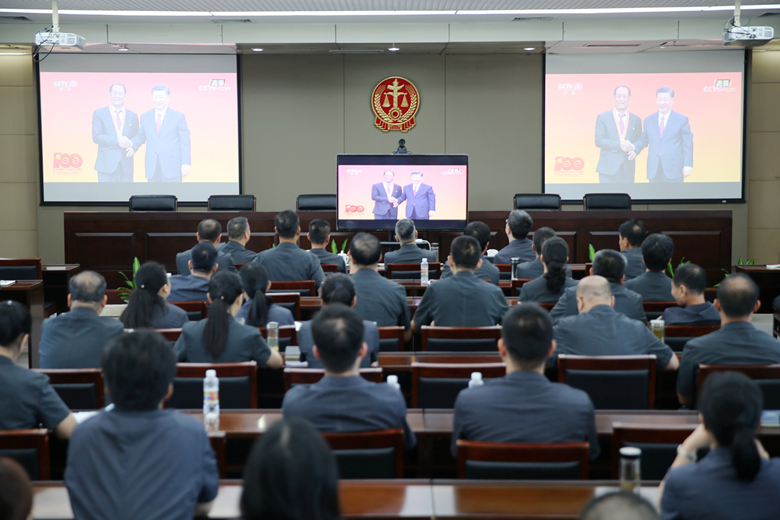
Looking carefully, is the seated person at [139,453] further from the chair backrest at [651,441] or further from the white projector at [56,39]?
the white projector at [56,39]

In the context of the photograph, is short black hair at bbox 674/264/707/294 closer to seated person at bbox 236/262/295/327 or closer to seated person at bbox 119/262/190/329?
seated person at bbox 236/262/295/327

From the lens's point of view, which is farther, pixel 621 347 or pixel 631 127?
pixel 631 127

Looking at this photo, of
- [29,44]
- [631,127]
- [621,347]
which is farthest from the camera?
[631,127]

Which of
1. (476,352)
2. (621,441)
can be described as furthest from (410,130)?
(621,441)

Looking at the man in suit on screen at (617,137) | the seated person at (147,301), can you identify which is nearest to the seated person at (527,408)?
the seated person at (147,301)

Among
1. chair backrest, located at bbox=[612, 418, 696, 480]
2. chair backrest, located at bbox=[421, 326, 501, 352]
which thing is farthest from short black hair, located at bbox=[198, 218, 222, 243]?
chair backrest, located at bbox=[612, 418, 696, 480]

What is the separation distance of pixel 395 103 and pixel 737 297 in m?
7.61

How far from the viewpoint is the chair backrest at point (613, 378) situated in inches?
116

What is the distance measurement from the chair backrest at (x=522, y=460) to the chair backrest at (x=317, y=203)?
674 centimetres

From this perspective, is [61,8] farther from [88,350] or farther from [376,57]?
[88,350]

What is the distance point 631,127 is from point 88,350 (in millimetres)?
8435

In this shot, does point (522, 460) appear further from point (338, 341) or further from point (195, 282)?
point (195, 282)

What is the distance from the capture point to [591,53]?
9.78 m

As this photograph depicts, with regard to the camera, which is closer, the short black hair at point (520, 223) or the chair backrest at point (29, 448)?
the chair backrest at point (29, 448)
